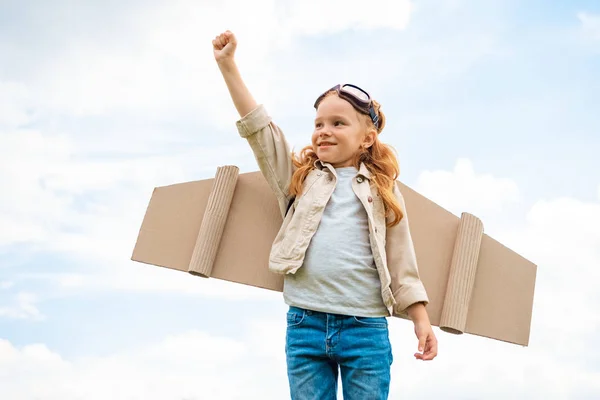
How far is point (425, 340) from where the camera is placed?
8.13ft

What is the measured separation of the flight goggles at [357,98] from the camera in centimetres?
257

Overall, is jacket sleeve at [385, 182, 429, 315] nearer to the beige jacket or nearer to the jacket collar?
the beige jacket

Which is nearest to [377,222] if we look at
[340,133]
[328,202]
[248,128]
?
[328,202]

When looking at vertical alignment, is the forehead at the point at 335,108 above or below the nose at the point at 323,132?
above

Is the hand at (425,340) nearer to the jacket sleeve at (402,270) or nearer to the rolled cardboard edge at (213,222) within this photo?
the jacket sleeve at (402,270)

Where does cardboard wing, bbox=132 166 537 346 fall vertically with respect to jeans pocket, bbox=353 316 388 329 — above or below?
above

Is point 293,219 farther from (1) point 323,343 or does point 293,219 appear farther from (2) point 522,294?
(2) point 522,294

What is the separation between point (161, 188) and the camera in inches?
120

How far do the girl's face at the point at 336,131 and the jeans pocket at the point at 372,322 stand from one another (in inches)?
24.4

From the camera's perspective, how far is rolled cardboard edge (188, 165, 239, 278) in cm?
284

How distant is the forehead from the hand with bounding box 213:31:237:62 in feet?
1.30

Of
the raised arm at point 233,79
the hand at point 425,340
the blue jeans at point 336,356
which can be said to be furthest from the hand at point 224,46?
the hand at point 425,340

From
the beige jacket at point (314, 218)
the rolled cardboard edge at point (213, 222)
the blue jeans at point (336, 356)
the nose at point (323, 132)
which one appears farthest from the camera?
the rolled cardboard edge at point (213, 222)

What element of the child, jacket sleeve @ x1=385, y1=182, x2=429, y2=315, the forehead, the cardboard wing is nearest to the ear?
the child
